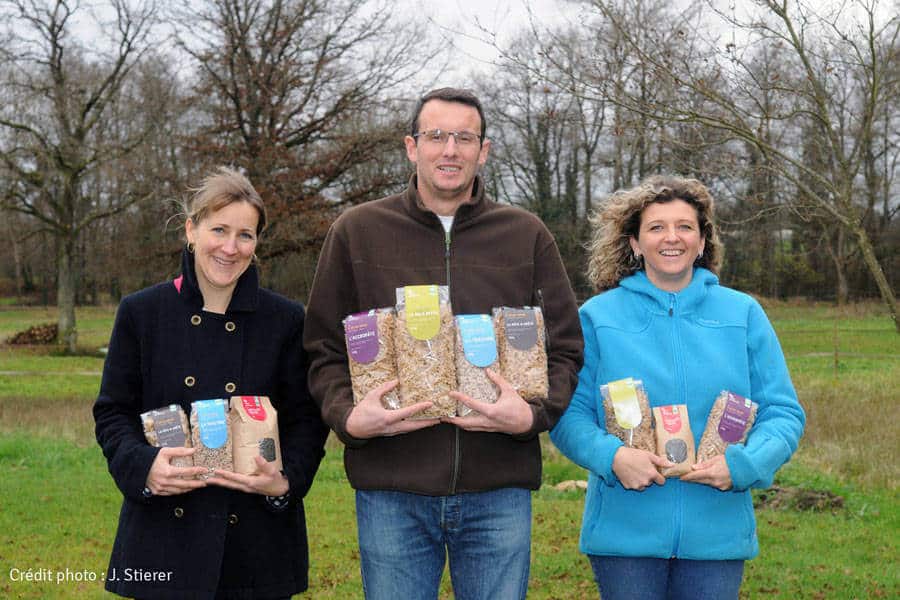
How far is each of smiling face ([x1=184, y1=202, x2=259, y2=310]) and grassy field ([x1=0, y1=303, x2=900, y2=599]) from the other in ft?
9.80

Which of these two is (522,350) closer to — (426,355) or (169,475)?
(426,355)

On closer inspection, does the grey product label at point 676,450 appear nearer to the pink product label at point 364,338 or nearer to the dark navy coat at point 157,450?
the pink product label at point 364,338

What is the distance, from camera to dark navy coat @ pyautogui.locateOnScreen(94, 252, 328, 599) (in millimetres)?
2818

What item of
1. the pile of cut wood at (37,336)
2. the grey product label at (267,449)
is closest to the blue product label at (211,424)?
the grey product label at (267,449)

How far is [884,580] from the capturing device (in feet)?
18.1

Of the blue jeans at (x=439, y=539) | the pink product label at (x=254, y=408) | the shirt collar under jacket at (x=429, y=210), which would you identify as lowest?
the blue jeans at (x=439, y=539)

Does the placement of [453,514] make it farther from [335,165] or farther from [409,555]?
[335,165]

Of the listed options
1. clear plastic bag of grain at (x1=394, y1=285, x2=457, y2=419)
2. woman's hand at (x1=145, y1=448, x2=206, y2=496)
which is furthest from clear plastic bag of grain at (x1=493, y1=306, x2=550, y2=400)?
woman's hand at (x1=145, y1=448, x2=206, y2=496)

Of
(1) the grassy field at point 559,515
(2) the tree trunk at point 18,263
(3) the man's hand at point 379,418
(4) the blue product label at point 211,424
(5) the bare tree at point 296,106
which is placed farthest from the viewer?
(2) the tree trunk at point 18,263

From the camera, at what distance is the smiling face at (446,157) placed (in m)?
2.96

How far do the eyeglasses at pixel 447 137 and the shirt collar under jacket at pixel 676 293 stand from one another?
2.53 feet

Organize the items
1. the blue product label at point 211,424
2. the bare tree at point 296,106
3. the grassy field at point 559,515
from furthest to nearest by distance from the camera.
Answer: the bare tree at point 296,106
the grassy field at point 559,515
the blue product label at point 211,424

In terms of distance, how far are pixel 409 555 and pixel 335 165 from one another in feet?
66.2

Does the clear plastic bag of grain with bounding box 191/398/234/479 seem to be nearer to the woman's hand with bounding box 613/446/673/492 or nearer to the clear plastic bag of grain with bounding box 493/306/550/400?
the clear plastic bag of grain with bounding box 493/306/550/400
